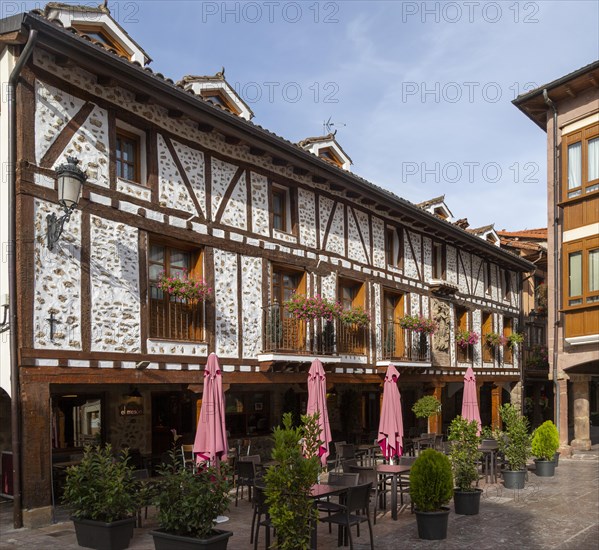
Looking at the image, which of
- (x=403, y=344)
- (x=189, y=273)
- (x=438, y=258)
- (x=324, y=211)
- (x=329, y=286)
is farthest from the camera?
(x=438, y=258)

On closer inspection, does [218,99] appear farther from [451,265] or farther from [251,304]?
[451,265]

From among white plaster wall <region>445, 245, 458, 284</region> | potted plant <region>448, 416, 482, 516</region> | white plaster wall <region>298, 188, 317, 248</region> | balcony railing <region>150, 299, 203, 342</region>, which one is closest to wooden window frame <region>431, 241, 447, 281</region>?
white plaster wall <region>445, 245, 458, 284</region>

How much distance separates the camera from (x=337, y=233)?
675 inches

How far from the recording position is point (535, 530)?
31.3 ft

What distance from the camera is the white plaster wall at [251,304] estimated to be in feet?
45.8

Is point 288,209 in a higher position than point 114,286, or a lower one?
higher

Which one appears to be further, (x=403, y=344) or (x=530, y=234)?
(x=530, y=234)

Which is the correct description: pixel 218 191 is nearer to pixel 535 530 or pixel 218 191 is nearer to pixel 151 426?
pixel 151 426

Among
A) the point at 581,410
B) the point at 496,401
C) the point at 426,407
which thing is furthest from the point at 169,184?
the point at 496,401

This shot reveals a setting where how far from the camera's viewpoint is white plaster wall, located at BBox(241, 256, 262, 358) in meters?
14.0

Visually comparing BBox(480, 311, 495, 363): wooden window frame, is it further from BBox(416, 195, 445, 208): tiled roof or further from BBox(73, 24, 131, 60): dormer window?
BBox(73, 24, 131, 60): dormer window

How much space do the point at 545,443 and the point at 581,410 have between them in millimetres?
5561

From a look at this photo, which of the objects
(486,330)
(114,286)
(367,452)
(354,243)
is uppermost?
(354,243)

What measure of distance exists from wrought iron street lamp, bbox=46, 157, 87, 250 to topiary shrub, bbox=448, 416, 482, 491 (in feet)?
22.8
